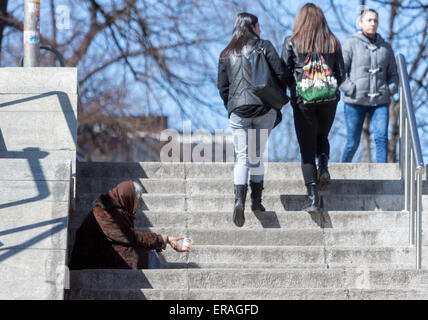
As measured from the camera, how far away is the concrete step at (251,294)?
615 centimetres

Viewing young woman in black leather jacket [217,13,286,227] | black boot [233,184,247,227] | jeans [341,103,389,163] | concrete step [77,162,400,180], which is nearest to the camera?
black boot [233,184,247,227]

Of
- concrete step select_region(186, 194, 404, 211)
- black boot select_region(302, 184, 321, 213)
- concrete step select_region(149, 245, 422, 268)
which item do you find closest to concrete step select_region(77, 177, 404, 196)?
concrete step select_region(186, 194, 404, 211)

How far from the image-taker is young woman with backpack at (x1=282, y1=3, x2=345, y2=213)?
774 centimetres

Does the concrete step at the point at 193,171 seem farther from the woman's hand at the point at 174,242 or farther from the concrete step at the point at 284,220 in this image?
the woman's hand at the point at 174,242

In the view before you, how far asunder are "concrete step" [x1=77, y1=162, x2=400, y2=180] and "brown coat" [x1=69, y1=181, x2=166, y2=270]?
75.4 inches

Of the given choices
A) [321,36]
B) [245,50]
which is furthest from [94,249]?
[321,36]

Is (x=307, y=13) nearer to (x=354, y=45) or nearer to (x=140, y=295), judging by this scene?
(x=354, y=45)

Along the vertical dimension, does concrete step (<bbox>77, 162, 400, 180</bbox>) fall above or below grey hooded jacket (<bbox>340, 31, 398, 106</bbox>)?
below

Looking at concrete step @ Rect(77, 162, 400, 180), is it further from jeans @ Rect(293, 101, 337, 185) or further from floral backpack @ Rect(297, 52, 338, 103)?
floral backpack @ Rect(297, 52, 338, 103)

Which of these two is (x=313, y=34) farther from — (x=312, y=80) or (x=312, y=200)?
(x=312, y=200)

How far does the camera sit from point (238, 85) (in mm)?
7699

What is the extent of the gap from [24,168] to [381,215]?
3.06 metres

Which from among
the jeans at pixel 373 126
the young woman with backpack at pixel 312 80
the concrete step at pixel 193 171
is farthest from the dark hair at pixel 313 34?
the jeans at pixel 373 126

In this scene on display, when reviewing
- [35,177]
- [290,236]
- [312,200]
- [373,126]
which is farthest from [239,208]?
[373,126]
